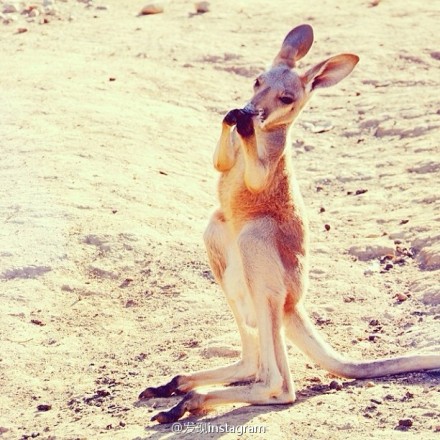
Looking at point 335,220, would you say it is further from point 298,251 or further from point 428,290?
point 298,251

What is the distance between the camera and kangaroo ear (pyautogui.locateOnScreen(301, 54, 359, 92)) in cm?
606

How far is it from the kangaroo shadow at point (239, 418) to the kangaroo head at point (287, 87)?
1335 mm

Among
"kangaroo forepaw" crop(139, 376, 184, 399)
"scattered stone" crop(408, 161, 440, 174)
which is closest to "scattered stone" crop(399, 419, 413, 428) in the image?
"kangaroo forepaw" crop(139, 376, 184, 399)

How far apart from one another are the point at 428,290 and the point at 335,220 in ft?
5.27

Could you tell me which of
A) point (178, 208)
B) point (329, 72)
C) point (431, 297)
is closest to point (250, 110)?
point (329, 72)

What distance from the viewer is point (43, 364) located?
20.7 feet

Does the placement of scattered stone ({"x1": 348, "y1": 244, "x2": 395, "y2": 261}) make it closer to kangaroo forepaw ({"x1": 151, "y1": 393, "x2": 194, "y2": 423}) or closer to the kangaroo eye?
the kangaroo eye

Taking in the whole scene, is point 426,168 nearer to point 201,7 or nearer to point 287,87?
point 287,87

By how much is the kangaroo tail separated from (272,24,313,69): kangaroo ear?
1.31m

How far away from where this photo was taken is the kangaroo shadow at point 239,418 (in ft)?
17.3

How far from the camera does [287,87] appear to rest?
19.8 ft

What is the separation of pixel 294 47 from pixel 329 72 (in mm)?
302

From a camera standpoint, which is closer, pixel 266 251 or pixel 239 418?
pixel 239 418

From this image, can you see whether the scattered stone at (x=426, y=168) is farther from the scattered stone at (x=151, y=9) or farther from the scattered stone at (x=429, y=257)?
the scattered stone at (x=151, y=9)
